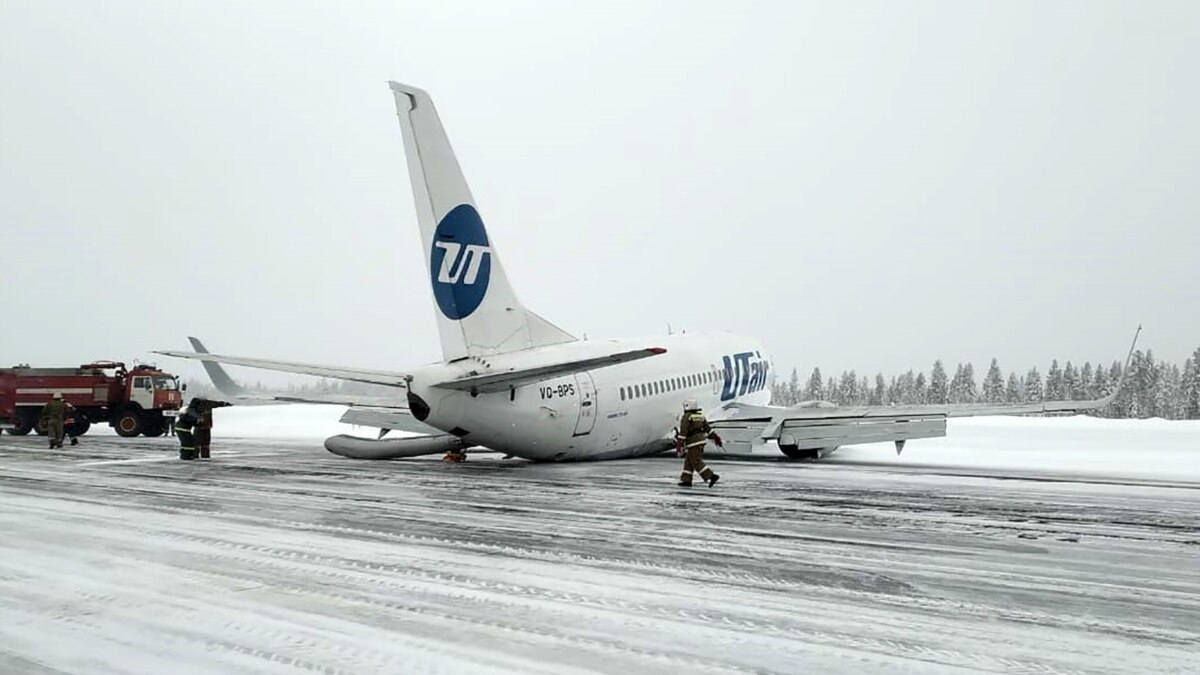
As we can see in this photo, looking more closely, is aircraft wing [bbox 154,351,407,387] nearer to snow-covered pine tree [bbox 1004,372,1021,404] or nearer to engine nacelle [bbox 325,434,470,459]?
engine nacelle [bbox 325,434,470,459]

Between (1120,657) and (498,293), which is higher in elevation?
(498,293)

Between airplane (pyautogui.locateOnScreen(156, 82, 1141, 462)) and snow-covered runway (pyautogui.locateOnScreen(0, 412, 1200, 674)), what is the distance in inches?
82.9

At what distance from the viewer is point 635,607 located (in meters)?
6.36

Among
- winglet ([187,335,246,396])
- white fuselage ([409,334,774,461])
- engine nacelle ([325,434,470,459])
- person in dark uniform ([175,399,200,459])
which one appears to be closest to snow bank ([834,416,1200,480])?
white fuselage ([409,334,774,461])

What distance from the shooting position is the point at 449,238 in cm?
1684

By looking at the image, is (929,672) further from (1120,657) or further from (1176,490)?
(1176,490)

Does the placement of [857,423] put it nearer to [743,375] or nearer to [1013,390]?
[743,375]

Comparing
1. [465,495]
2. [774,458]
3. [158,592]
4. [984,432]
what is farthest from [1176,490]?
[984,432]

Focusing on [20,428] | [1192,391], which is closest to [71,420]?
[20,428]

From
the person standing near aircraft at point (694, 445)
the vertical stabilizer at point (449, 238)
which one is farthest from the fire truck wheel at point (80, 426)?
the person standing near aircraft at point (694, 445)

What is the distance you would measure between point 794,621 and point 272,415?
159 feet

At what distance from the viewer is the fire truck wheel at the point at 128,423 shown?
34.5 m

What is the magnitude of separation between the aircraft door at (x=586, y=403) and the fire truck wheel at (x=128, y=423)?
2311 cm

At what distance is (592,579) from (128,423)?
1284 inches
